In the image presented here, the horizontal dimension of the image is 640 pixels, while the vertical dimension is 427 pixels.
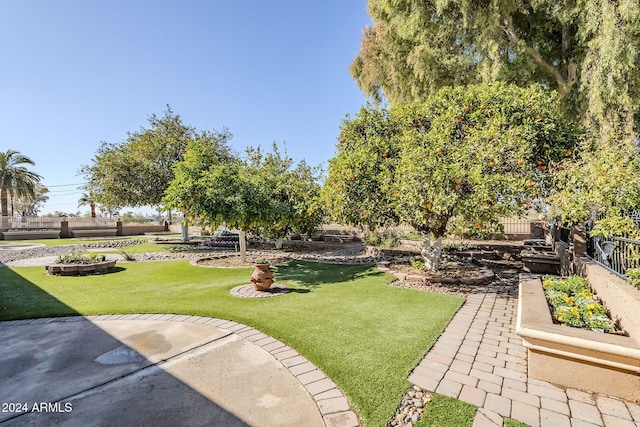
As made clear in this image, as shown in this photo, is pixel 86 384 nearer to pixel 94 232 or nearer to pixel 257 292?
pixel 257 292

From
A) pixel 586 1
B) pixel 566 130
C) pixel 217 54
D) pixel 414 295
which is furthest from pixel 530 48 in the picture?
pixel 217 54

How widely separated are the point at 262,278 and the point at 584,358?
539cm

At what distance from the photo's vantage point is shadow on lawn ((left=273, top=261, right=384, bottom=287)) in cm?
797

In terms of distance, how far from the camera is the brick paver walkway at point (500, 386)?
251cm

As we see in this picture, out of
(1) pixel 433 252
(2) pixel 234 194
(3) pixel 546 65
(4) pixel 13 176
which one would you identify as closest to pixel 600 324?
(1) pixel 433 252

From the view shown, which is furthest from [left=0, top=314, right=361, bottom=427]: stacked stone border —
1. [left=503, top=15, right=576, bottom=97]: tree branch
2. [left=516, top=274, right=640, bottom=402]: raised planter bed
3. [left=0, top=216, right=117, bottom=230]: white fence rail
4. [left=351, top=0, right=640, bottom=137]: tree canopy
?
[left=0, top=216, right=117, bottom=230]: white fence rail

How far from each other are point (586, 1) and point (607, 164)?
7738 millimetres

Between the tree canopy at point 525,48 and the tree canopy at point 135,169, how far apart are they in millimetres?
12280

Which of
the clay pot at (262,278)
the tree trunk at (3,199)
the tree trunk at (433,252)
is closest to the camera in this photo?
the clay pot at (262,278)

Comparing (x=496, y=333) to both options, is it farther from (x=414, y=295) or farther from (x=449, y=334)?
(x=414, y=295)

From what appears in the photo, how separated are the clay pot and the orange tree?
241cm

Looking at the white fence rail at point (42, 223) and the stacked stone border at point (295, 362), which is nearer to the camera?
the stacked stone border at point (295, 362)

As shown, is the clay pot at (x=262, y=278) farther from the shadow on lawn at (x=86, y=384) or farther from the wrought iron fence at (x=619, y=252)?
the wrought iron fence at (x=619, y=252)

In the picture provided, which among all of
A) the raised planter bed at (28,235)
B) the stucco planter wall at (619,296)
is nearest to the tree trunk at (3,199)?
the raised planter bed at (28,235)
